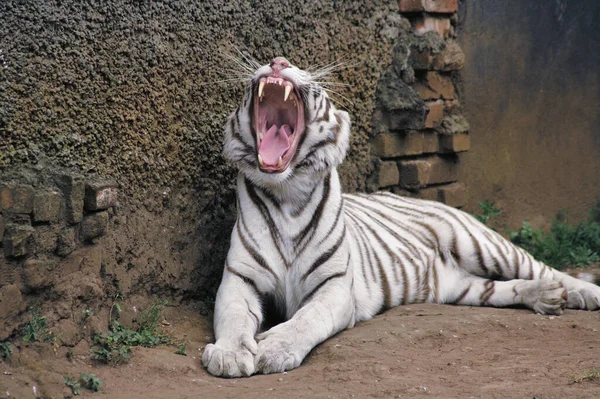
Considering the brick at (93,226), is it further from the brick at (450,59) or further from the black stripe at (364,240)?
the brick at (450,59)

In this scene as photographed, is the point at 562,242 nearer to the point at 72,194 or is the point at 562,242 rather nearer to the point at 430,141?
the point at 430,141

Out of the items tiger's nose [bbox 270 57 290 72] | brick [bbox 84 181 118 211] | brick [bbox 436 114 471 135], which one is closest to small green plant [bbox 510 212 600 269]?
brick [bbox 436 114 471 135]

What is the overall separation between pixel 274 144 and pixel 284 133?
7 centimetres

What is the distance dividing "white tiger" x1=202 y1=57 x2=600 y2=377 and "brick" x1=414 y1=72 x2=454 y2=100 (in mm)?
1431

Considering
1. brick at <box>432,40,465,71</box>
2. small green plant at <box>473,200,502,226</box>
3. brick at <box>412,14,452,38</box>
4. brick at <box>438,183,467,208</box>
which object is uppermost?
brick at <box>412,14,452,38</box>

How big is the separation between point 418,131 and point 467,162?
58 cm

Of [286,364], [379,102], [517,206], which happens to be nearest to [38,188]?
[286,364]

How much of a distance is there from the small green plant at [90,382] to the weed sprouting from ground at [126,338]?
22cm

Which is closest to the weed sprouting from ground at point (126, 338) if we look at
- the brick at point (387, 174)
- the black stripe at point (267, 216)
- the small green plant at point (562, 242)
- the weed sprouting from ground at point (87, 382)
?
the weed sprouting from ground at point (87, 382)

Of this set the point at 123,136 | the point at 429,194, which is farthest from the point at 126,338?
the point at 429,194

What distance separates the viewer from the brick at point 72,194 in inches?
124

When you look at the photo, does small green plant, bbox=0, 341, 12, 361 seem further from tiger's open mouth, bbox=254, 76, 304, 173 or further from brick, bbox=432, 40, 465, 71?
brick, bbox=432, 40, 465, 71

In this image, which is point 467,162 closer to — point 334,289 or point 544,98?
point 544,98

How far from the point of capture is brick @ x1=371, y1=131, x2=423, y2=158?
5184 millimetres
